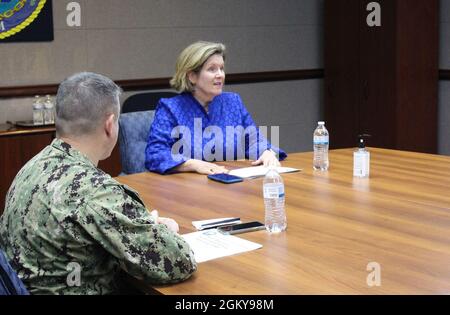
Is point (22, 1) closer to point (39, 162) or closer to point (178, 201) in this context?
point (178, 201)

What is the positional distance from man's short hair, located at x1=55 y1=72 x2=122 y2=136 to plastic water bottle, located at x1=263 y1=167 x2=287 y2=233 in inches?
24.7

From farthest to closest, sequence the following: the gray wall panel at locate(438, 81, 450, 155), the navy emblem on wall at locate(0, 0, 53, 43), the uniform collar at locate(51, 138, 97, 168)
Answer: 1. the gray wall panel at locate(438, 81, 450, 155)
2. the navy emblem on wall at locate(0, 0, 53, 43)
3. the uniform collar at locate(51, 138, 97, 168)

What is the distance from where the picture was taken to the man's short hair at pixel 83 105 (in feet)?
7.07

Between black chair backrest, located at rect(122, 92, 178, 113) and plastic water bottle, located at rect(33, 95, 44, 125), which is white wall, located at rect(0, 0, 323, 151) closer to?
plastic water bottle, located at rect(33, 95, 44, 125)

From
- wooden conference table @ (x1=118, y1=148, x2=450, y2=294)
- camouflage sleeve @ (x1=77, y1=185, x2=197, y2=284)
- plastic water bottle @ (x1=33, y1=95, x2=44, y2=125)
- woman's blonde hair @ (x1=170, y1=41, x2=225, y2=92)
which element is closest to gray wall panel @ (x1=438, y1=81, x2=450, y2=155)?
wooden conference table @ (x1=118, y1=148, x2=450, y2=294)

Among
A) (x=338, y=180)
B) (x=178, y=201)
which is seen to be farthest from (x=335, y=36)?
(x=178, y=201)

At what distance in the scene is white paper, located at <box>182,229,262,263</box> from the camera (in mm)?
2264

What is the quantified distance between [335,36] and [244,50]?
0.84 meters

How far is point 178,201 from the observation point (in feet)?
9.81

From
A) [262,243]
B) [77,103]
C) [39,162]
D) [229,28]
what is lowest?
[262,243]

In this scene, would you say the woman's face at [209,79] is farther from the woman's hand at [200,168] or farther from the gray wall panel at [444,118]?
the gray wall panel at [444,118]

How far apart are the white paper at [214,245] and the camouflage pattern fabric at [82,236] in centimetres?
21

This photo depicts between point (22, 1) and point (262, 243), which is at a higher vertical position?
point (22, 1)

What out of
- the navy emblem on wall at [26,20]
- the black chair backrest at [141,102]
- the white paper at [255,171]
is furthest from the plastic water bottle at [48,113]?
the white paper at [255,171]
